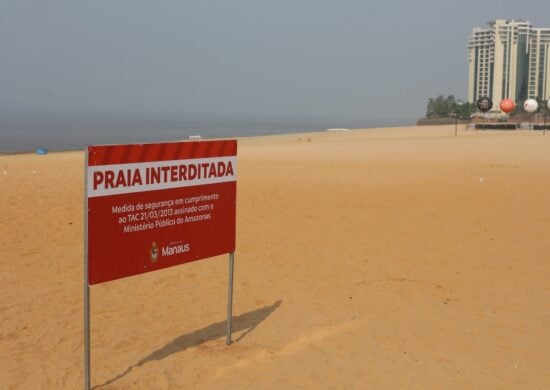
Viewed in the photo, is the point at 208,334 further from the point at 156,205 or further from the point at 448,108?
the point at 448,108

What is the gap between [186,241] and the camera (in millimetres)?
4898

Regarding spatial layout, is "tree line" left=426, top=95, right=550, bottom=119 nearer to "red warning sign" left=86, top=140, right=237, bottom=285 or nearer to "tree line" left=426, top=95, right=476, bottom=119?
"tree line" left=426, top=95, right=476, bottom=119

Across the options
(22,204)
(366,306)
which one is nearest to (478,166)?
(22,204)

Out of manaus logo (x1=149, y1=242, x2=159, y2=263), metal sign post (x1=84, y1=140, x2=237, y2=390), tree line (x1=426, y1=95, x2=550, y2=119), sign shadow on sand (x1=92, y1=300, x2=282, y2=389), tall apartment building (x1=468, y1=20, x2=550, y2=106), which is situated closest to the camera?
metal sign post (x1=84, y1=140, x2=237, y2=390)

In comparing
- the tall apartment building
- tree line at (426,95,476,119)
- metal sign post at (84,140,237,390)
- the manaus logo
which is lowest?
the manaus logo

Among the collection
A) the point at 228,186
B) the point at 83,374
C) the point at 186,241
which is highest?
the point at 228,186

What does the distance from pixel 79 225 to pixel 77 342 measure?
206 inches

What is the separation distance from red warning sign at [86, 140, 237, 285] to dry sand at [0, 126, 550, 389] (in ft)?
2.64

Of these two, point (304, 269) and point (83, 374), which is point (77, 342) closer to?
point (83, 374)

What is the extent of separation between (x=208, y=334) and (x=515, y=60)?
388ft

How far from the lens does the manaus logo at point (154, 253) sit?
463 cm

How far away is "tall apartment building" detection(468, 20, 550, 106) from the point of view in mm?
114250

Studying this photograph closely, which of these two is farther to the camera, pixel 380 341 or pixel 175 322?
pixel 175 322

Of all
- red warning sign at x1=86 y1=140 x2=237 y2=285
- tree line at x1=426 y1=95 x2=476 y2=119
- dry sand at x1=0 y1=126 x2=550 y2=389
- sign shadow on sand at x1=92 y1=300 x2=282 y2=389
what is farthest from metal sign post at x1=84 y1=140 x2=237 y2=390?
tree line at x1=426 y1=95 x2=476 y2=119
